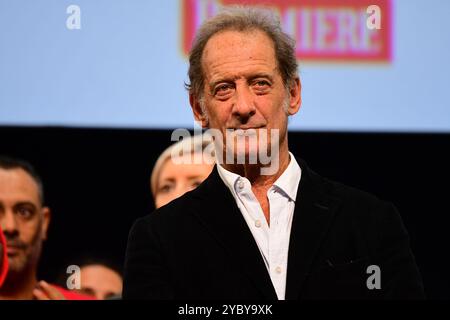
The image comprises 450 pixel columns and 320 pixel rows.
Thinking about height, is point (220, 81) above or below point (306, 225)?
above

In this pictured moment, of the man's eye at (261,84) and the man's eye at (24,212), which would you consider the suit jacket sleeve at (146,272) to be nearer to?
the man's eye at (261,84)

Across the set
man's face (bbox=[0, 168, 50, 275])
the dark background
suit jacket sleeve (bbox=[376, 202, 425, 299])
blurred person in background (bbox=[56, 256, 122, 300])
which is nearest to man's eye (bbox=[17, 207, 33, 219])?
man's face (bbox=[0, 168, 50, 275])

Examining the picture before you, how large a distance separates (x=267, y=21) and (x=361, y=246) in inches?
20.4

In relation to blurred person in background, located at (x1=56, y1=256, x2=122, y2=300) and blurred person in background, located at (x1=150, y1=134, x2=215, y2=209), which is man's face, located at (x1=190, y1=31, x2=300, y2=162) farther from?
blurred person in background, located at (x1=56, y1=256, x2=122, y2=300)

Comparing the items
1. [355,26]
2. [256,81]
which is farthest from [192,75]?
[355,26]

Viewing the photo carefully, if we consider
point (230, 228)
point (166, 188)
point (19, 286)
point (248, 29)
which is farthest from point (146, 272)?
point (19, 286)

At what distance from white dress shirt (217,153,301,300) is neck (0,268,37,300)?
3.67 feet

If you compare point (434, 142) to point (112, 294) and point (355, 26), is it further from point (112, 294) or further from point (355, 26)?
point (112, 294)

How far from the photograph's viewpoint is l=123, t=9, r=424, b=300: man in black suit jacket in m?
1.66

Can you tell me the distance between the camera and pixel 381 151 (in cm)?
286

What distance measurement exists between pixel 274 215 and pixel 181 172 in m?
0.93

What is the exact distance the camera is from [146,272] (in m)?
1.65

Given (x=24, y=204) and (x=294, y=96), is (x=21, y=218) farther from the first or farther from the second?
(x=294, y=96)

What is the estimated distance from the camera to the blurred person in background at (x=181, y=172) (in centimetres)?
256
